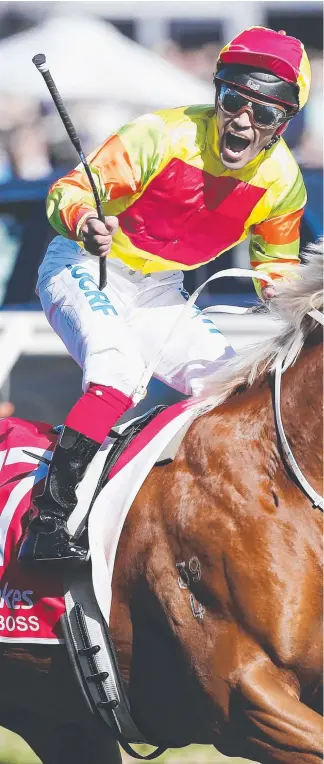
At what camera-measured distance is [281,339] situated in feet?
8.09

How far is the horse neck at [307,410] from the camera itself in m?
2.31

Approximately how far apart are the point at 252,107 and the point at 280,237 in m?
0.51

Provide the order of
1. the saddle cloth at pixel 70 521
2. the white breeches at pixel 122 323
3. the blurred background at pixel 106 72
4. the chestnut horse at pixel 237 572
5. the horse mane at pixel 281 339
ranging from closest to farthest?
the chestnut horse at pixel 237 572, the horse mane at pixel 281 339, the saddle cloth at pixel 70 521, the white breeches at pixel 122 323, the blurred background at pixel 106 72

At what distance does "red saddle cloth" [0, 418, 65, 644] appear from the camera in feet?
8.66

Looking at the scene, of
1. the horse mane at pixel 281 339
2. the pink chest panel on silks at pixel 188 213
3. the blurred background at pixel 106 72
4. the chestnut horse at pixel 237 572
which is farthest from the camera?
the blurred background at pixel 106 72

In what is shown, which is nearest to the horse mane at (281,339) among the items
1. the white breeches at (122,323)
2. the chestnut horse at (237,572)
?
the chestnut horse at (237,572)

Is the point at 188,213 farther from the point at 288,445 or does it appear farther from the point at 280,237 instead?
the point at 288,445

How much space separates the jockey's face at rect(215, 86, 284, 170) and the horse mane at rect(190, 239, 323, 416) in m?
0.37

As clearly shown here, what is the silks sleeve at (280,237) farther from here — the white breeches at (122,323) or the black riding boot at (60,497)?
the black riding boot at (60,497)

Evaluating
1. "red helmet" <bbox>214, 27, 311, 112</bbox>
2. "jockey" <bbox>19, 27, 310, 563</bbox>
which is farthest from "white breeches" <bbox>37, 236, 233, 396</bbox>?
"red helmet" <bbox>214, 27, 311, 112</bbox>

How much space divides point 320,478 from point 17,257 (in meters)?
4.24

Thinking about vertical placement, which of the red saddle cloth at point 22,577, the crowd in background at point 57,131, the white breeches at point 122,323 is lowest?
the crowd in background at point 57,131

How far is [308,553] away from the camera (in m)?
2.28

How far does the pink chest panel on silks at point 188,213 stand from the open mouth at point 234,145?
12cm
